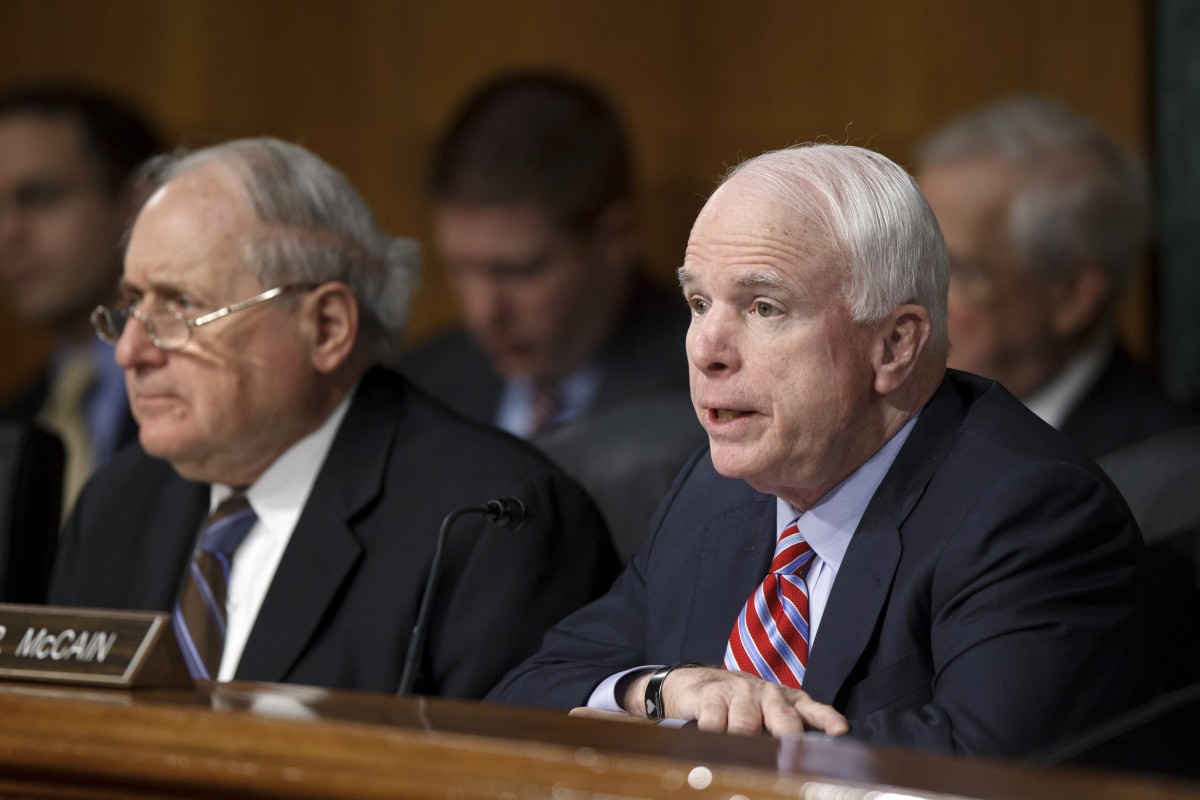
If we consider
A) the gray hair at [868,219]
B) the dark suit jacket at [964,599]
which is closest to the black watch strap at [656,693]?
the dark suit jacket at [964,599]

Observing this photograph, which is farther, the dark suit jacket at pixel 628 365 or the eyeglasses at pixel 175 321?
the dark suit jacket at pixel 628 365

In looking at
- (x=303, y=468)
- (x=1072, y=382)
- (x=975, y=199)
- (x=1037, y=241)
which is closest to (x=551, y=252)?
(x=975, y=199)

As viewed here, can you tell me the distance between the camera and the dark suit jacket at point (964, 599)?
5.23ft

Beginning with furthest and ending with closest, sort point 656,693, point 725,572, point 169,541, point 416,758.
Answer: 1. point 169,541
2. point 725,572
3. point 656,693
4. point 416,758

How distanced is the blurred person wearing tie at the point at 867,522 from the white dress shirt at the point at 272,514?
0.67 metres

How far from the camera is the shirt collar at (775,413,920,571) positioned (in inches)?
72.6

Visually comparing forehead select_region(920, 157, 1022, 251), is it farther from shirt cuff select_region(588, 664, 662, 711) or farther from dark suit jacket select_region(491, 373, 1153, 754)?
shirt cuff select_region(588, 664, 662, 711)

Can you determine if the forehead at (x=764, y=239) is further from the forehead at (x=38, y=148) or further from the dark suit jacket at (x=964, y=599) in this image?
the forehead at (x=38, y=148)

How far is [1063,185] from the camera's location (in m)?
3.84

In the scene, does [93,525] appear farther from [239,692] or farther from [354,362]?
[239,692]

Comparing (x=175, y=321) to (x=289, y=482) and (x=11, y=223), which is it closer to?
(x=289, y=482)

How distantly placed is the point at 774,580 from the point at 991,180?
2.23 metres

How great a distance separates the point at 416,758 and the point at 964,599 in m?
0.69

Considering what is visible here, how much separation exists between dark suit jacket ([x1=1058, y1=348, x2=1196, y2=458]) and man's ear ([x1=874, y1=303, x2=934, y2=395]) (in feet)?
5.05
